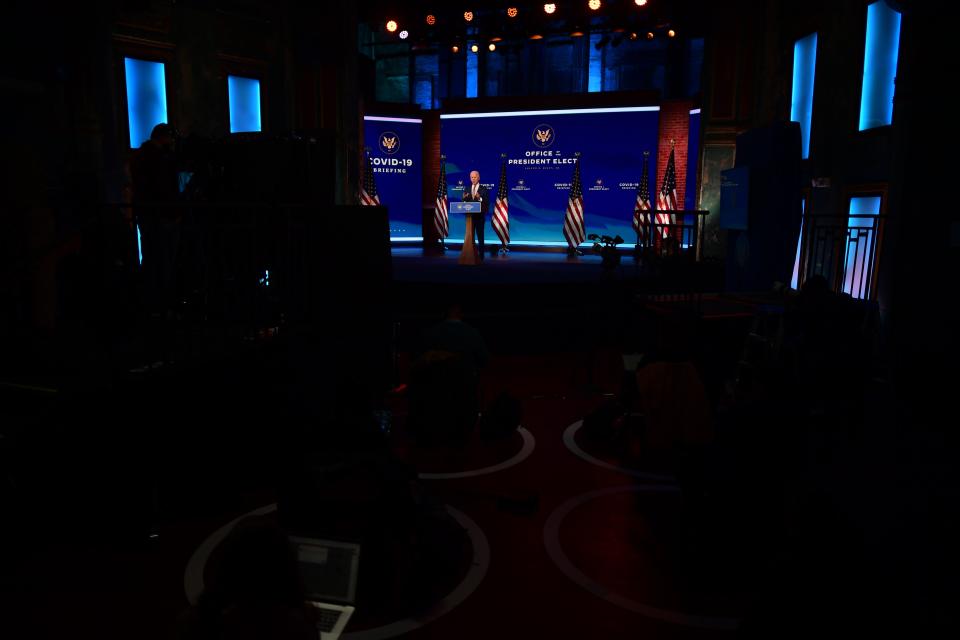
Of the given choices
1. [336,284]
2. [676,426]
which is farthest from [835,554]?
[336,284]

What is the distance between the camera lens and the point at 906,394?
6160mm

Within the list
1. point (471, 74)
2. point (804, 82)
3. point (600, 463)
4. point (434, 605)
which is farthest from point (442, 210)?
point (434, 605)

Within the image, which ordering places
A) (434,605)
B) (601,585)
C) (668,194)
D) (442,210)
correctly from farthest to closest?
(442,210), (668,194), (601,585), (434,605)

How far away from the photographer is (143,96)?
11.1m

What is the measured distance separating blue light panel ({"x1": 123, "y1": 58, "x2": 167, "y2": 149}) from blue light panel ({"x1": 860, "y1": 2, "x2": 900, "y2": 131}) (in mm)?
10771

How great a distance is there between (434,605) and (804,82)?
9.91 meters

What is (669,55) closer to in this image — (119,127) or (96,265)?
(119,127)

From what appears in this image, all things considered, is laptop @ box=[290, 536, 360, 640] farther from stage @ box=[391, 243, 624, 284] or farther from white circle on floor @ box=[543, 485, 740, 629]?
stage @ box=[391, 243, 624, 284]

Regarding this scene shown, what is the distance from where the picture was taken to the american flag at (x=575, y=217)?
1511cm

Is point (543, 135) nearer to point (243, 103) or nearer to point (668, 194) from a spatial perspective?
point (668, 194)

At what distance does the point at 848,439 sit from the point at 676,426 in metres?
1.56

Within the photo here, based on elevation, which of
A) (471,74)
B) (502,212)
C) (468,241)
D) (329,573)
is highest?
(471,74)

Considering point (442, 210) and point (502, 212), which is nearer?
point (502, 212)

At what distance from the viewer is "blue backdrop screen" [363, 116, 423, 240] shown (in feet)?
56.9
